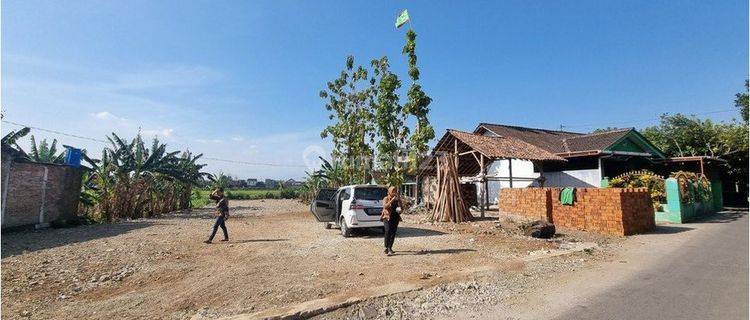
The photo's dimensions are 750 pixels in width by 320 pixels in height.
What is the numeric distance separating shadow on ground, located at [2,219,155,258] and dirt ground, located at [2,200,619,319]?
4cm

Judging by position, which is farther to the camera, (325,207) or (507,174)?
(507,174)

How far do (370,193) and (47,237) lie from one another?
10896 mm

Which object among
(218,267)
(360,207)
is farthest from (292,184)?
(218,267)

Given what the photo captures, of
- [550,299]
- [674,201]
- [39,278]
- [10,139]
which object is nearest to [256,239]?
[39,278]

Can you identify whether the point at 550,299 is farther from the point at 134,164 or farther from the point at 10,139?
the point at 134,164

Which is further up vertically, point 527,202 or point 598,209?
point 527,202

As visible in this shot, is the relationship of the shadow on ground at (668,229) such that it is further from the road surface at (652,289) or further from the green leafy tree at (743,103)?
the green leafy tree at (743,103)

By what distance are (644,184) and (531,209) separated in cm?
671

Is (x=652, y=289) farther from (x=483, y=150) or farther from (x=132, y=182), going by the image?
(x=132, y=182)

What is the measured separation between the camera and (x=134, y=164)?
23.3 metres

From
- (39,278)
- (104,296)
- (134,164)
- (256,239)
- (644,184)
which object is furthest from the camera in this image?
(134,164)

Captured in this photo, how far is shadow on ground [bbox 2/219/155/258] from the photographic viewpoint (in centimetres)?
1055

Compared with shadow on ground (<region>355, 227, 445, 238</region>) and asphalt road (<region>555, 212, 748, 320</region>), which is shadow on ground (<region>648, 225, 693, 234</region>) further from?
shadow on ground (<region>355, 227, 445, 238</region>)

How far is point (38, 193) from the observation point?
14.7 meters
